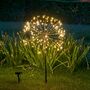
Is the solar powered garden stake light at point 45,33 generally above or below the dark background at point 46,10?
below

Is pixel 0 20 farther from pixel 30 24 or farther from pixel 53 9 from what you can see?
pixel 30 24

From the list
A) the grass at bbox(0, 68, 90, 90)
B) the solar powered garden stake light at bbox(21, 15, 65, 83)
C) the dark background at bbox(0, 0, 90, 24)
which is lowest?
the grass at bbox(0, 68, 90, 90)

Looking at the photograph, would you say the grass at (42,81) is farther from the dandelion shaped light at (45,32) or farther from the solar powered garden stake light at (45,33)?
the dandelion shaped light at (45,32)

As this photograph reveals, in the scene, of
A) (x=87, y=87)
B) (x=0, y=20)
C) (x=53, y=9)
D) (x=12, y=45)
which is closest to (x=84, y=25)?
(x=53, y=9)

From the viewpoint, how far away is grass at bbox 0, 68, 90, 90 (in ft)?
33.9

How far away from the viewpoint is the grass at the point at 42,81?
10328 millimetres

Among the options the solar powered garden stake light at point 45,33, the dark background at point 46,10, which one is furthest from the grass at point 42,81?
the dark background at point 46,10

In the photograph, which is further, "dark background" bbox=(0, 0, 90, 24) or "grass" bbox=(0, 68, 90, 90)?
"dark background" bbox=(0, 0, 90, 24)

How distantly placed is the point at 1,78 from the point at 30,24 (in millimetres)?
1357

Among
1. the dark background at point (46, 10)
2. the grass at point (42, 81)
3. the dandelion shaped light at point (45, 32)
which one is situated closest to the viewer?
the grass at point (42, 81)

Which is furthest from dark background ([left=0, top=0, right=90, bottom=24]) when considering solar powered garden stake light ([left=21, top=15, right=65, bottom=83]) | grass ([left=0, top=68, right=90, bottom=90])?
solar powered garden stake light ([left=21, top=15, right=65, bottom=83])

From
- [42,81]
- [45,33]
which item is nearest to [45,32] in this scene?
[45,33]

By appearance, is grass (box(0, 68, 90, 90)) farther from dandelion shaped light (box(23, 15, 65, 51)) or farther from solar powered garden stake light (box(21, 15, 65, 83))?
dandelion shaped light (box(23, 15, 65, 51))

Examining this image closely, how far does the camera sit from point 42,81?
10.8 meters
